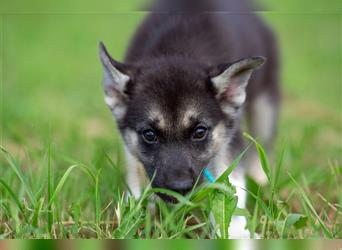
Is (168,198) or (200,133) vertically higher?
(200,133)

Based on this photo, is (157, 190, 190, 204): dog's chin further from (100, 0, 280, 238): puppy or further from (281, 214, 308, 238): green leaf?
(281, 214, 308, 238): green leaf

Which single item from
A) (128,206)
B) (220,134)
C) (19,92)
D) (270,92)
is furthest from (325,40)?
(128,206)

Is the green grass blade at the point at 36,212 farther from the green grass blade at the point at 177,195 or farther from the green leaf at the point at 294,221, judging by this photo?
the green leaf at the point at 294,221

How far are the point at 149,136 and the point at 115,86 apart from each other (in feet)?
1.39

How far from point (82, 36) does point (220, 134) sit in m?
3.13

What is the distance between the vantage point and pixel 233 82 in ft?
12.9

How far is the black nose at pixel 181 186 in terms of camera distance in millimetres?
3445

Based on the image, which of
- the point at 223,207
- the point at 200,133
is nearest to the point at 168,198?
the point at 223,207

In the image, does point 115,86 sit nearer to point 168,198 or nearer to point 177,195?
point 168,198

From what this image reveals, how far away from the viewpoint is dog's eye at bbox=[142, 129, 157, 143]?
12.5 feet

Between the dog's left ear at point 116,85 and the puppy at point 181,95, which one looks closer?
the puppy at point 181,95

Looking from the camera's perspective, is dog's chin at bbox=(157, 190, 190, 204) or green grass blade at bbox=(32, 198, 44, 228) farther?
dog's chin at bbox=(157, 190, 190, 204)

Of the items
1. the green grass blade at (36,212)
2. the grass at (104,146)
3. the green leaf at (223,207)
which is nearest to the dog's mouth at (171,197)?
the grass at (104,146)

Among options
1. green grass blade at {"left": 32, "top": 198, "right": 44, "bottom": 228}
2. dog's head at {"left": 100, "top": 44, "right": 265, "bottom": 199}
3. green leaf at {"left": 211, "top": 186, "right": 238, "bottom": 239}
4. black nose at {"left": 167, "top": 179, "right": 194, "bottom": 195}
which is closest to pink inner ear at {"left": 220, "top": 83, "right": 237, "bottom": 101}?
dog's head at {"left": 100, "top": 44, "right": 265, "bottom": 199}
